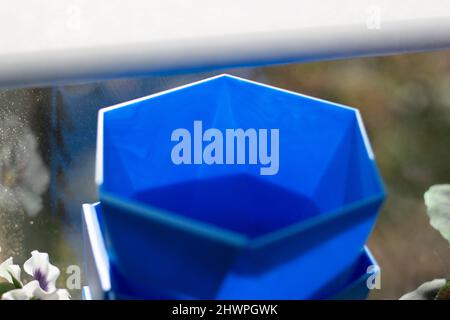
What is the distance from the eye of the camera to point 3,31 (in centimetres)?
124

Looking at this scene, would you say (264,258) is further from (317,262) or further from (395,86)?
(395,86)

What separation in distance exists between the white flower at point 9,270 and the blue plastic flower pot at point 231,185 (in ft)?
1.29

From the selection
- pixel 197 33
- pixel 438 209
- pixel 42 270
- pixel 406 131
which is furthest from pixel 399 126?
pixel 42 270

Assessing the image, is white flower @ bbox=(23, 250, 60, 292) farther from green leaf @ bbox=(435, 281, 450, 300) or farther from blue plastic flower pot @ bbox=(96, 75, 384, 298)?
green leaf @ bbox=(435, 281, 450, 300)

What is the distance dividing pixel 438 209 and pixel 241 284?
1.75 feet

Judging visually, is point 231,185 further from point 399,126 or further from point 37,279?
point 37,279

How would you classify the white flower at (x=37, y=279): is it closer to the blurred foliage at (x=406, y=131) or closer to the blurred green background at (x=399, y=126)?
the blurred green background at (x=399, y=126)

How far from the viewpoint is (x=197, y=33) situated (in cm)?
119

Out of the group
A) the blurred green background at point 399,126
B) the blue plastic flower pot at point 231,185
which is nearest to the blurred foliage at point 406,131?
the blurred green background at point 399,126

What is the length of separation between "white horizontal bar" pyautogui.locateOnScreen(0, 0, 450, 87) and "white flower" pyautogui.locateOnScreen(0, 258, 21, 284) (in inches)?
16.0

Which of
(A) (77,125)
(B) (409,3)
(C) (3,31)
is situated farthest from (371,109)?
(C) (3,31)

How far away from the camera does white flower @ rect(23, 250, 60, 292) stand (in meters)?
1.18

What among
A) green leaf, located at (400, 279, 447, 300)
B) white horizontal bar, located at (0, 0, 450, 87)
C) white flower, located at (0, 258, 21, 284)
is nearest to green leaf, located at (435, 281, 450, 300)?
green leaf, located at (400, 279, 447, 300)
